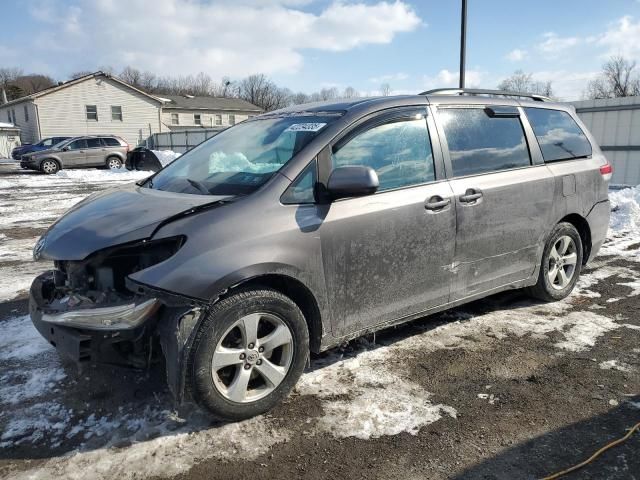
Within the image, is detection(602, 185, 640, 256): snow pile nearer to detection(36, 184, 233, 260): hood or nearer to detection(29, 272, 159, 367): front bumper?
detection(36, 184, 233, 260): hood

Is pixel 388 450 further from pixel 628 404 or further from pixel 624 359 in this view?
pixel 624 359

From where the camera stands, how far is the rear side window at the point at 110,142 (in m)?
24.9

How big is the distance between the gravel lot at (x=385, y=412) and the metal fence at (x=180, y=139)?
27.8m

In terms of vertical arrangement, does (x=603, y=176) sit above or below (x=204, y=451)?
above

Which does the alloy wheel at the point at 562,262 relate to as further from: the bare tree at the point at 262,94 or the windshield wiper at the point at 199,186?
the bare tree at the point at 262,94

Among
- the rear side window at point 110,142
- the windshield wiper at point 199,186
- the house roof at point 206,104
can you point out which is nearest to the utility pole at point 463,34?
the windshield wiper at point 199,186

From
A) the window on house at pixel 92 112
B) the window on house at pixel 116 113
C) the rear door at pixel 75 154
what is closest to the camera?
the rear door at pixel 75 154

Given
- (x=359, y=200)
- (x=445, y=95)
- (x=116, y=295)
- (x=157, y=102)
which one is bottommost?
(x=116, y=295)

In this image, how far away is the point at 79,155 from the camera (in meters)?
24.4

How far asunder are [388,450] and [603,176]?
3.82m

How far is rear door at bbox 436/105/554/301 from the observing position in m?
3.90

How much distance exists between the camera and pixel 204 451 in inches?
108

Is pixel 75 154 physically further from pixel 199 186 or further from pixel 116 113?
pixel 199 186

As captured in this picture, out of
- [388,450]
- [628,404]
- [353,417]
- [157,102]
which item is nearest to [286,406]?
[353,417]
